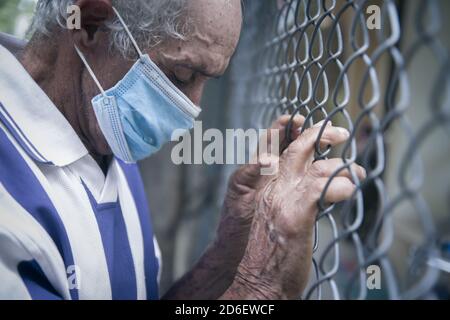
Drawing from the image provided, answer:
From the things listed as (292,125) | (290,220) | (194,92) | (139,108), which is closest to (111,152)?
(139,108)

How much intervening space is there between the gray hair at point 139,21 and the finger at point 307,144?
19.4 inches

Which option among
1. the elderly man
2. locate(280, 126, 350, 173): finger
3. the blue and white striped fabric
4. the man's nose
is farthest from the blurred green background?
locate(280, 126, 350, 173): finger

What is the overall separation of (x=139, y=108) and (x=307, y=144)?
1.94 feet

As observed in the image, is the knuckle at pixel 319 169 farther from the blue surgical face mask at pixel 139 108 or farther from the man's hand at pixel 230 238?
the blue surgical face mask at pixel 139 108

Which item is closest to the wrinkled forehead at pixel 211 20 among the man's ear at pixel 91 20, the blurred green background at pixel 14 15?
the man's ear at pixel 91 20

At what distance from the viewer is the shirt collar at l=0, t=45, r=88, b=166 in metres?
1.32

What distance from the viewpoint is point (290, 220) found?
1.09 metres

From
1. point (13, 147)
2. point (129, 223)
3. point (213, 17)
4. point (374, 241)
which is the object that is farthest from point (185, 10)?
point (374, 241)

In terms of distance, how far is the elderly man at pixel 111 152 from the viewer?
1.14m

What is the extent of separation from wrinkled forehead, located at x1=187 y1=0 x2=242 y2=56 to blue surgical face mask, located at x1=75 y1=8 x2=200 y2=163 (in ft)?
0.60

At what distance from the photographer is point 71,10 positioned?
1396 mm

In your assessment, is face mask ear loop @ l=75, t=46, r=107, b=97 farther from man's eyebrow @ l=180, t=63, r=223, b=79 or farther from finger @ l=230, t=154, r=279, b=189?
finger @ l=230, t=154, r=279, b=189

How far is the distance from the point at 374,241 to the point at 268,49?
1.57 meters

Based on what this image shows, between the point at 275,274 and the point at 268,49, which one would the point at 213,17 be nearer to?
the point at 275,274
